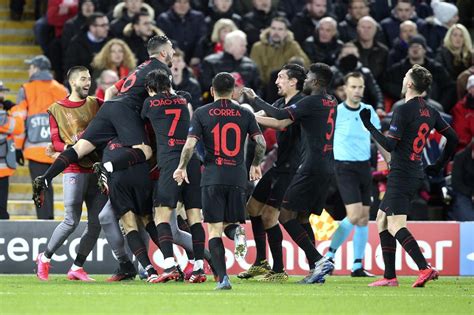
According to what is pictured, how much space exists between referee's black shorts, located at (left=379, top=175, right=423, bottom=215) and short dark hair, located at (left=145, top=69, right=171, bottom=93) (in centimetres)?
246

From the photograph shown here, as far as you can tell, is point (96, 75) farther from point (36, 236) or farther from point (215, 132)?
point (215, 132)

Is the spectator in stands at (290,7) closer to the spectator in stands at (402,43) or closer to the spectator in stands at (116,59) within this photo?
the spectator in stands at (402,43)

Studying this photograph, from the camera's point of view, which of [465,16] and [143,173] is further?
[465,16]

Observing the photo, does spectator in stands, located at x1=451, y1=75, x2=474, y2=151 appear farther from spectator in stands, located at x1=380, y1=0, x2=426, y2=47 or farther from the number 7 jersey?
the number 7 jersey

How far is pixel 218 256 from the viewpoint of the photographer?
13.3m

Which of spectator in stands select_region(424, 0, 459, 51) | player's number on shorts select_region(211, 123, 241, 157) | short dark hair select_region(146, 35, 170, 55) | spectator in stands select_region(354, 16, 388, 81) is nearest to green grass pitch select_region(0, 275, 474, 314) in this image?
player's number on shorts select_region(211, 123, 241, 157)

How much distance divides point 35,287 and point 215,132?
2390 mm

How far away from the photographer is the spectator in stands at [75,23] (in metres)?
20.9

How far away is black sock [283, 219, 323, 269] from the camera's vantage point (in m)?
14.5

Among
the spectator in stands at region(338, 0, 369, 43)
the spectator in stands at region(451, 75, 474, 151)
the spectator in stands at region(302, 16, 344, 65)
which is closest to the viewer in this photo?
the spectator in stands at region(451, 75, 474, 151)

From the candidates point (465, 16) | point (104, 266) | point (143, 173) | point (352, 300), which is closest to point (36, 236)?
point (104, 266)

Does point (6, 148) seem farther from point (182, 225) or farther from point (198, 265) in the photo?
point (198, 265)

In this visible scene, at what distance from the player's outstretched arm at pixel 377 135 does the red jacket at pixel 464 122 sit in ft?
20.0

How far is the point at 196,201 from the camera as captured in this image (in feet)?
47.5
